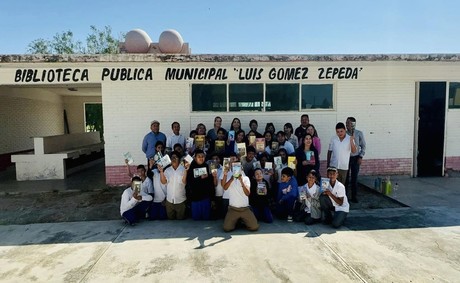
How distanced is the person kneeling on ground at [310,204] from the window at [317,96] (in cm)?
351

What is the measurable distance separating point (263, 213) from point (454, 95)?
697 centimetres

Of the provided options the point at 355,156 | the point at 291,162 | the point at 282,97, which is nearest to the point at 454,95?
the point at 355,156

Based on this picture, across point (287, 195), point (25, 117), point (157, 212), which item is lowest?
point (157, 212)

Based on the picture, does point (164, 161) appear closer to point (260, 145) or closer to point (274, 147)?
point (260, 145)

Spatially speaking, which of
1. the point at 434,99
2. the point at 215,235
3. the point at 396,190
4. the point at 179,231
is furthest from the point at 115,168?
the point at 434,99

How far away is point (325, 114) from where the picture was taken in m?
8.37

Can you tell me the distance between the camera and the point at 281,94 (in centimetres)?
828

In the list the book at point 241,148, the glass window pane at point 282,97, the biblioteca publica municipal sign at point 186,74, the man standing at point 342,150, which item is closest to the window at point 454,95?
the biblioteca publica municipal sign at point 186,74

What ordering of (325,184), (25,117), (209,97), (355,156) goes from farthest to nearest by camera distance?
(25,117) → (209,97) → (355,156) → (325,184)

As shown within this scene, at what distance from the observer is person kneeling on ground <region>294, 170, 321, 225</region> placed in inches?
204

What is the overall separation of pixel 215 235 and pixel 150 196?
1466 millimetres

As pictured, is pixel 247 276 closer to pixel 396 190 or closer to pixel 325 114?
pixel 396 190

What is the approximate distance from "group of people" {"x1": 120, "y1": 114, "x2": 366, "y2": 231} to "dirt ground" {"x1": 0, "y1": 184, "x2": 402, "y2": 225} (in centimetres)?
87

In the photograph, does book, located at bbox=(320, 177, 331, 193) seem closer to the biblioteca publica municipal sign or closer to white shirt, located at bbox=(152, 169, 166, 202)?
white shirt, located at bbox=(152, 169, 166, 202)
